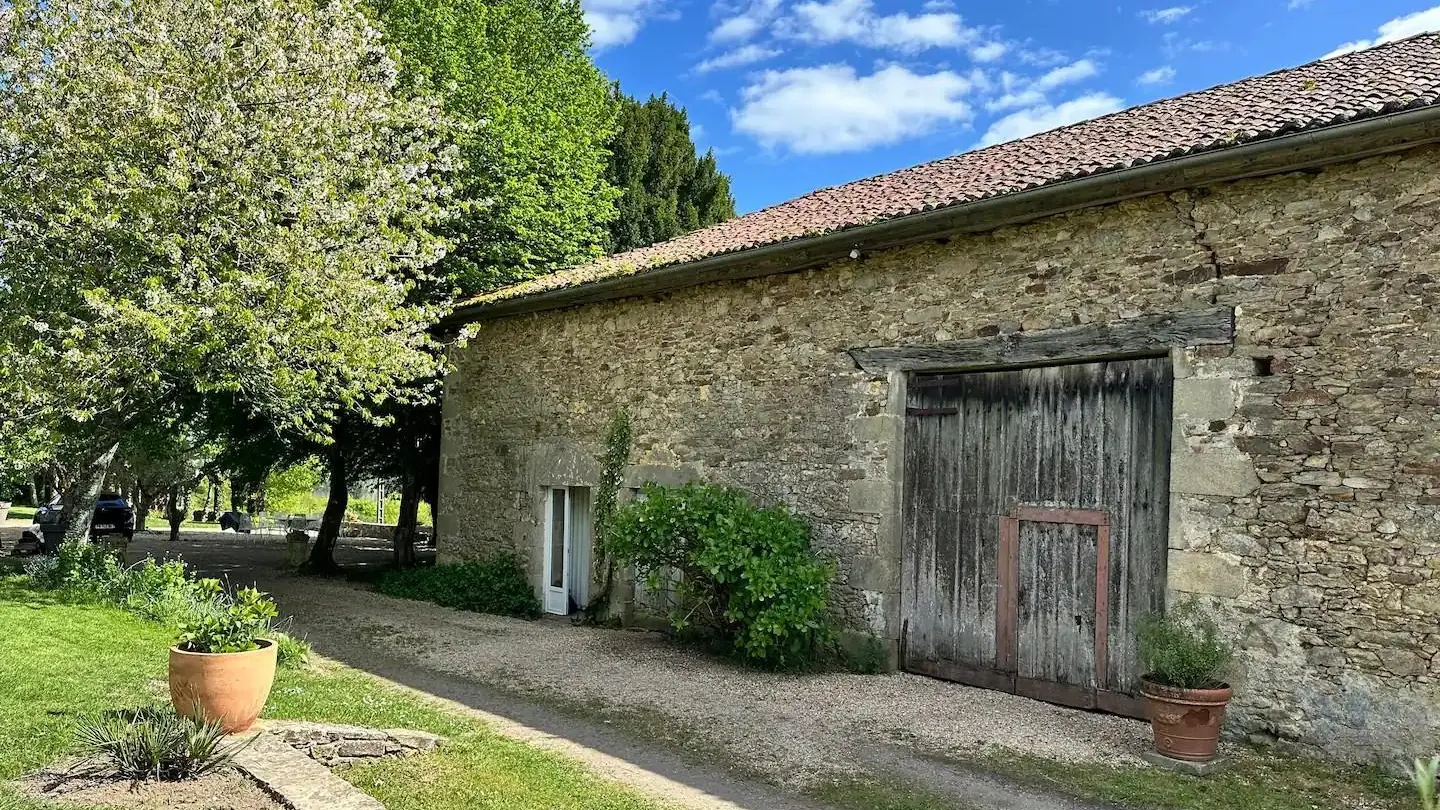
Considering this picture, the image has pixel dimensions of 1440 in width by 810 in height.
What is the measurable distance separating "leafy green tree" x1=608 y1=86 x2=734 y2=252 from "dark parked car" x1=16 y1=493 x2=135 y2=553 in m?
11.5

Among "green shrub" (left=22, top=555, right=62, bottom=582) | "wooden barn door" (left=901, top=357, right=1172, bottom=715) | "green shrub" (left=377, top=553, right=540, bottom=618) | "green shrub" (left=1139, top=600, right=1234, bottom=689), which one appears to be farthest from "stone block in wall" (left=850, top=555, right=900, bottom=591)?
"green shrub" (left=22, top=555, right=62, bottom=582)

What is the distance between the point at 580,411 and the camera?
36.1 feet

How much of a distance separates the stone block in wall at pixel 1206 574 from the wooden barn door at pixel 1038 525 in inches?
8.1

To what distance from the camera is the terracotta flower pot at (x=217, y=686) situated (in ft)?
16.0

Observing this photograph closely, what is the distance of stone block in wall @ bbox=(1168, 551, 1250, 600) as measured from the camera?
5.93 metres

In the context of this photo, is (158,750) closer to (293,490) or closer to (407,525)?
(407,525)

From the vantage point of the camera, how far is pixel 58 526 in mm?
15148

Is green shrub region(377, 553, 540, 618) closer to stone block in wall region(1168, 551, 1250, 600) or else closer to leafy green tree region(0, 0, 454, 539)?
leafy green tree region(0, 0, 454, 539)

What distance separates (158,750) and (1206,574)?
5.99m

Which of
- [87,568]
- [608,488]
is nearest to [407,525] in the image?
[87,568]

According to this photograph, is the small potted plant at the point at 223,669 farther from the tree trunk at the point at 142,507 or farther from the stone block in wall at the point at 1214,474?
the tree trunk at the point at 142,507

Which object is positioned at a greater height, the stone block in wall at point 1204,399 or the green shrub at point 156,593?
the stone block in wall at point 1204,399

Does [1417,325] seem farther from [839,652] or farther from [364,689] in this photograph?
[364,689]

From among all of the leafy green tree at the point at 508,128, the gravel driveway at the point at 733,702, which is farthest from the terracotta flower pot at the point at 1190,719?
the leafy green tree at the point at 508,128
